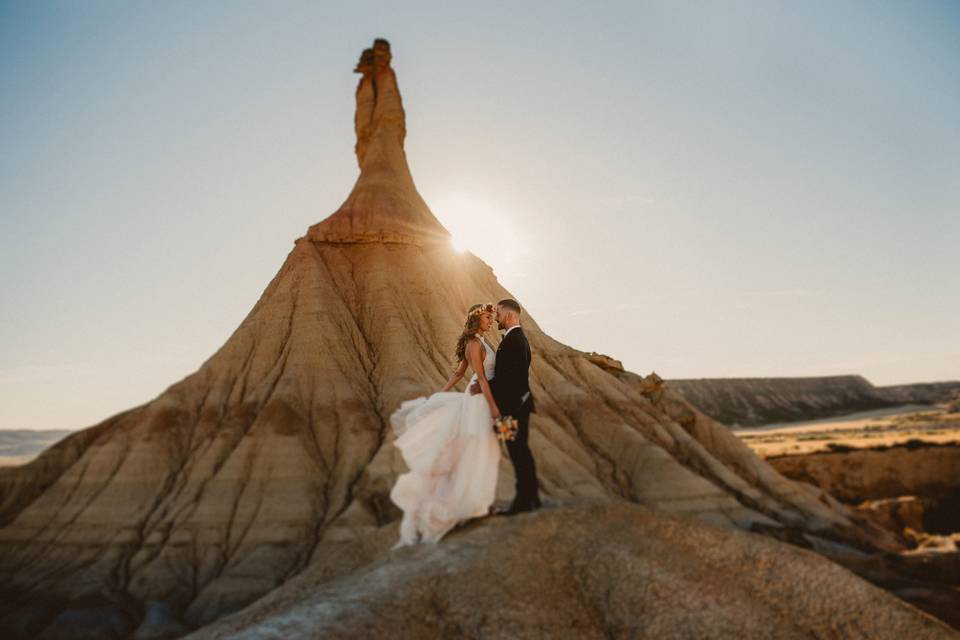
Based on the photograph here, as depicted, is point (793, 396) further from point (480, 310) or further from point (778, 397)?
point (480, 310)

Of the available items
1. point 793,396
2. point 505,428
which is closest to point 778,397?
point 793,396

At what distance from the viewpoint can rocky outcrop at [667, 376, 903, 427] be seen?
8931cm

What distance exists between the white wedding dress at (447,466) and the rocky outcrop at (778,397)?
79433 millimetres

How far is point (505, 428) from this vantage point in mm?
7535

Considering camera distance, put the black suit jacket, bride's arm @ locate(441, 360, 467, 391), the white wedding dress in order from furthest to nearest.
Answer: bride's arm @ locate(441, 360, 467, 391), the black suit jacket, the white wedding dress

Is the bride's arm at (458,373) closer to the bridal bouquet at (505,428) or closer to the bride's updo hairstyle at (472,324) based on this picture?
the bride's updo hairstyle at (472,324)

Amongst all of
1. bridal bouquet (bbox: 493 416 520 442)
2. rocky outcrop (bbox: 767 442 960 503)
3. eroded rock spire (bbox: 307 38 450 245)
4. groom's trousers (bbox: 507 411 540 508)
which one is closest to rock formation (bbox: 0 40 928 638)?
eroded rock spire (bbox: 307 38 450 245)

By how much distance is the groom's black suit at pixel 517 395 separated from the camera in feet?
25.2

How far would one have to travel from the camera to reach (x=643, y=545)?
6855 millimetres

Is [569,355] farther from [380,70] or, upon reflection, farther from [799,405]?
[799,405]

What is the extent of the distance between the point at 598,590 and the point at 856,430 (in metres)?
75.1

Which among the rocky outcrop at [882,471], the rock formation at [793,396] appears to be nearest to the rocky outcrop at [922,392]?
the rock formation at [793,396]

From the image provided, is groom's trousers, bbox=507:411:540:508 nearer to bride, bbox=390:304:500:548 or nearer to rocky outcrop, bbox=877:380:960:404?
bride, bbox=390:304:500:548

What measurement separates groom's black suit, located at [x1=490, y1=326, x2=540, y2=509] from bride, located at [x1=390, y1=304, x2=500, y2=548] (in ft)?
0.54
